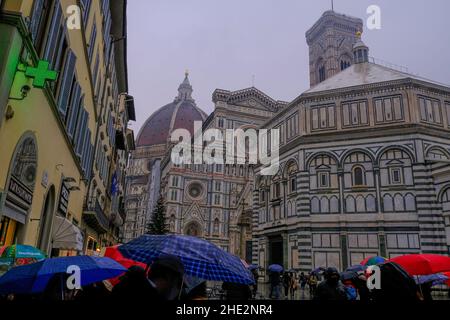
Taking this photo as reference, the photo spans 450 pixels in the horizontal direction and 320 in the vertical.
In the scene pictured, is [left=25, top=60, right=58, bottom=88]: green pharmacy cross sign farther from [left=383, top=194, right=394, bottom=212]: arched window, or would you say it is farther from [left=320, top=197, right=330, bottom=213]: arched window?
[left=383, top=194, right=394, bottom=212]: arched window

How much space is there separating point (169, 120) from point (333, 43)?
62.1m

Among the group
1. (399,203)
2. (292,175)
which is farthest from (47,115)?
(399,203)

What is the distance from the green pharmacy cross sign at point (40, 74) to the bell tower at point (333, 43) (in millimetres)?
61428

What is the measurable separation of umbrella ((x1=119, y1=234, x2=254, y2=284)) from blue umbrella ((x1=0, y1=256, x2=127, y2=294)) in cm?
119

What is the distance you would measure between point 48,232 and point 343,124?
20871 mm

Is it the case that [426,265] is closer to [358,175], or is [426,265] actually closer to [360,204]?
[360,204]

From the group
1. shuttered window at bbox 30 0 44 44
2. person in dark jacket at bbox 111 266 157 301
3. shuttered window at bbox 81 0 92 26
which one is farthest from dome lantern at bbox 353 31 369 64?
person in dark jacket at bbox 111 266 157 301

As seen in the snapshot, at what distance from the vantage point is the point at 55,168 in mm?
10711

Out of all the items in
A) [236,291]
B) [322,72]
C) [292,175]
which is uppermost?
[322,72]

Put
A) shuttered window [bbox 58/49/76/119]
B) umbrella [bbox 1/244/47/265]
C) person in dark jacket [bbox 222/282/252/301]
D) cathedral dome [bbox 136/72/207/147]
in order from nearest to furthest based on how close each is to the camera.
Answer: umbrella [bbox 1/244/47/265] < person in dark jacket [bbox 222/282/252/301] < shuttered window [bbox 58/49/76/119] < cathedral dome [bbox 136/72/207/147]

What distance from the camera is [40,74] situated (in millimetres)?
6539

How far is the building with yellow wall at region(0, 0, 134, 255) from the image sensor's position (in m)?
6.44

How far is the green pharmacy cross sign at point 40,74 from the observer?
6457 mm
